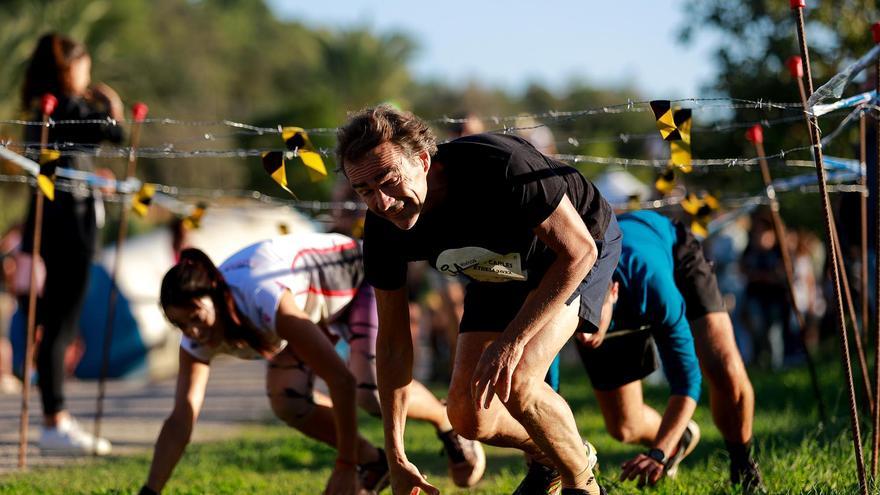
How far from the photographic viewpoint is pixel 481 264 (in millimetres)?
4168

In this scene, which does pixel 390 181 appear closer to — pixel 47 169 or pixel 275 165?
pixel 275 165

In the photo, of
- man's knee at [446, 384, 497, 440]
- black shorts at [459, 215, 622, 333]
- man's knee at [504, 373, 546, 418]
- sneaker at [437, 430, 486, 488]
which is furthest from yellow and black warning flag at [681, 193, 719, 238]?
man's knee at [504, 373, 546, 418]

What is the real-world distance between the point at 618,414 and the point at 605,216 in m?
1.47

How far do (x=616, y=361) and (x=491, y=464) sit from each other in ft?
5.30

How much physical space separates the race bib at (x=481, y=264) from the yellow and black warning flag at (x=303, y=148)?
1.04m

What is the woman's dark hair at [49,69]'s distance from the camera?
269 inches

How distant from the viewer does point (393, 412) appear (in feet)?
14.3

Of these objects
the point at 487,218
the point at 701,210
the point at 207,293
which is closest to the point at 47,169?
the point at 207,293

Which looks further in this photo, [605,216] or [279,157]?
[279,157]

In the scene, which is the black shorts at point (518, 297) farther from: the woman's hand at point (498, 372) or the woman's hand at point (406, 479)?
the woman's hand at point (406, 479)

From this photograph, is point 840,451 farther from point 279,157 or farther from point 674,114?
point 279,157

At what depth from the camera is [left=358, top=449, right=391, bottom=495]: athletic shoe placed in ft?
17.9

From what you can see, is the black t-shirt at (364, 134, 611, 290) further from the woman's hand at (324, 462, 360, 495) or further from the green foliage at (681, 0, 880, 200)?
the green foliage at (681, 0, 880, 200)

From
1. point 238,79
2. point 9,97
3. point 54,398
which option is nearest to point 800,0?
point 54,398
